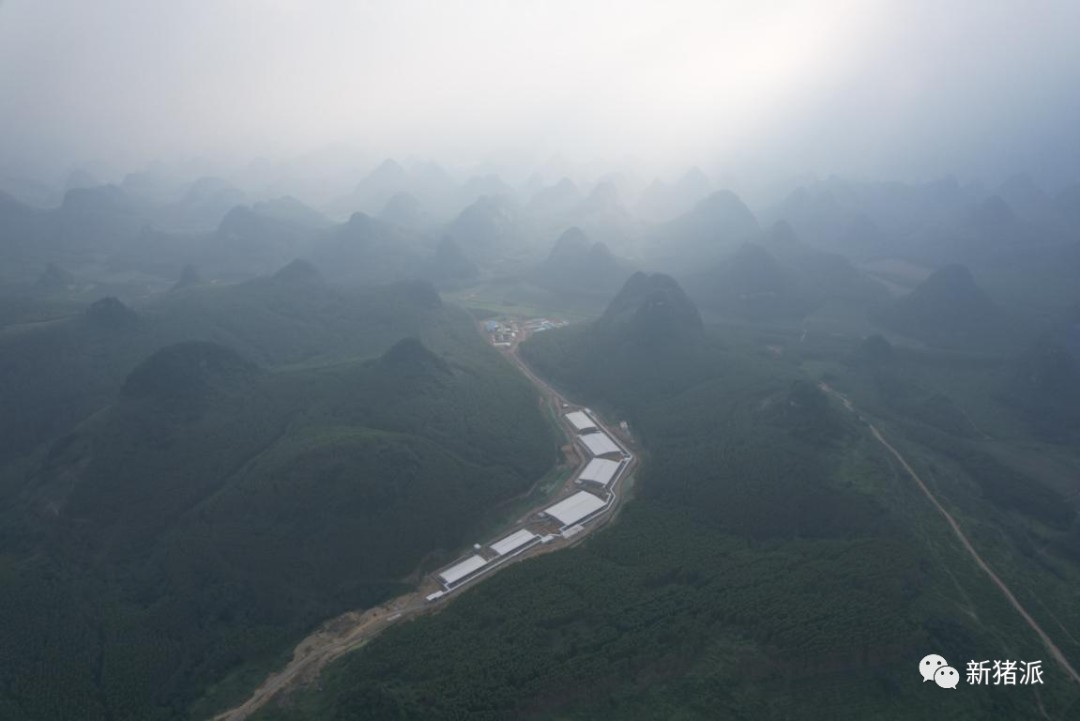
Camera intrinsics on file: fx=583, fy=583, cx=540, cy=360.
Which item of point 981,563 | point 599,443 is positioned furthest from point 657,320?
point 981,563

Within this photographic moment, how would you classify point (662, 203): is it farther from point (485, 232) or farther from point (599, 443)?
point (599, 443)

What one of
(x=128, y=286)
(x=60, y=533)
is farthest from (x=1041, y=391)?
(x=128, y=286)

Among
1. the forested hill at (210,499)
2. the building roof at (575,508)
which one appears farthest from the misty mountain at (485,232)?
the building roof at (575,508)

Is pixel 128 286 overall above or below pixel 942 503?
above

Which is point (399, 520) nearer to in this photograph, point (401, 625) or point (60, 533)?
point (401, 625)

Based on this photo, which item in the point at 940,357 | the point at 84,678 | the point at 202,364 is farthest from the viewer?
the point at 940,357

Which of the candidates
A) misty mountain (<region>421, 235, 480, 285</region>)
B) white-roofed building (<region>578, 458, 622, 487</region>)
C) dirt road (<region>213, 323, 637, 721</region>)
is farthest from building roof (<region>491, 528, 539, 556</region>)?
misty mountain (<region>421, 235, 480, 285</region>)

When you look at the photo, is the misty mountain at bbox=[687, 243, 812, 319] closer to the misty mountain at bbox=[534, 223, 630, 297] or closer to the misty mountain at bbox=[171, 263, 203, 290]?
the misty mountain at bbox=[534, 223, 630, 297]

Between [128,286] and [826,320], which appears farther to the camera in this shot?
[128,286]
